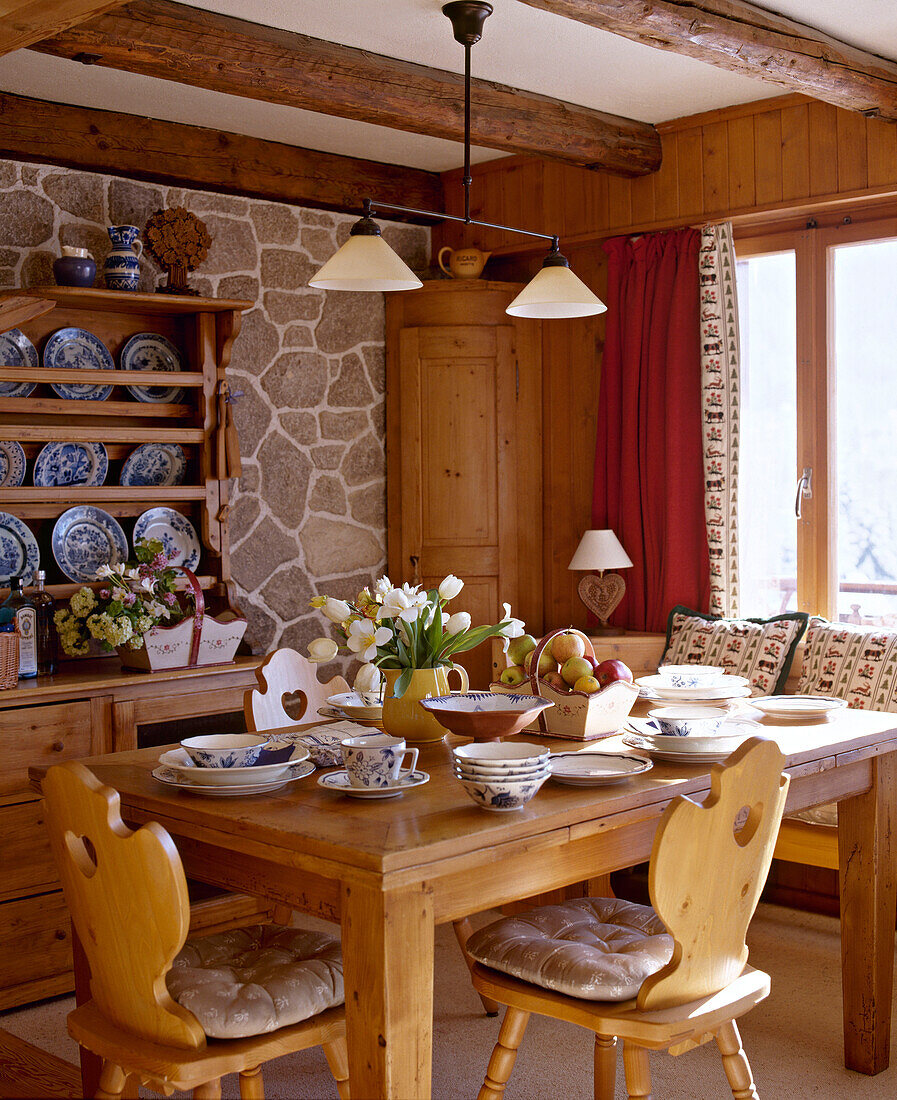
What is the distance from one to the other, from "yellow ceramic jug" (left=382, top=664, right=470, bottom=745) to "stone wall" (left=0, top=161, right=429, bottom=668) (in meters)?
1.96

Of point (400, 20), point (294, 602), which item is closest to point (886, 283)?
point (400, 20)

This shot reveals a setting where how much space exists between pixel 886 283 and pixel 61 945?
3447 mm

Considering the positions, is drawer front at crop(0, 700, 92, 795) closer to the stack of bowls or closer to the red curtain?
the stack of bowls

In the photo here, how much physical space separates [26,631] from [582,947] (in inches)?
83.6

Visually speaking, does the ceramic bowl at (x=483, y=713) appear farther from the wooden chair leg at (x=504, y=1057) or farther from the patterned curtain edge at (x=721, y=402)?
the patterned curtain edge at (x=721, y=402)

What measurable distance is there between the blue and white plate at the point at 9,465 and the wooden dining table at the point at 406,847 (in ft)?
5.32

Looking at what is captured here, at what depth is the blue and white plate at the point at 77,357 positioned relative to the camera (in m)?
3.87

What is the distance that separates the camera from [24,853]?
3.33 meters

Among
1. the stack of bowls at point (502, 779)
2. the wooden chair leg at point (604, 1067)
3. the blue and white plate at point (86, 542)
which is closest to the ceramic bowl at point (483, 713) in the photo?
the stack of bowls at point (502, 779)

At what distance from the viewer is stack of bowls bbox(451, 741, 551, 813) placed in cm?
192

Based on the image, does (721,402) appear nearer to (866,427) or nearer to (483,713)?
(866,427)

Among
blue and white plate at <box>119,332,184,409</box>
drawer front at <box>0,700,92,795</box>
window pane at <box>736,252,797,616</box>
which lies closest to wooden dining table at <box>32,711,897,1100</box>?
drawer front at <box>0,700,92,795</box>

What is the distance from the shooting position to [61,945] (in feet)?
11.2

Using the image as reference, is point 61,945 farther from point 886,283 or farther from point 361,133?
point 886,283
